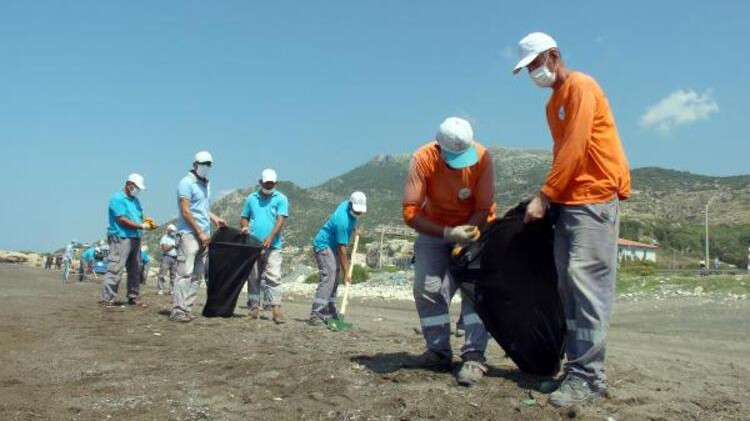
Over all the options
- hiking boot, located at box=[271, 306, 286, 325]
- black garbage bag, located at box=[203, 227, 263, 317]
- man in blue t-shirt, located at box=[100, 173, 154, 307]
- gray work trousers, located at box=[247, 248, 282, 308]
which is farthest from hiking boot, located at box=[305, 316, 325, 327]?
man in blue t-shirt, located at box=[100, 173, 154, 307]

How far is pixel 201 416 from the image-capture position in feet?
13.3

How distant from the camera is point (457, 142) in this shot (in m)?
4.73

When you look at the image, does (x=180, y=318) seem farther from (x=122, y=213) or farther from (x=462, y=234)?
(x=462, y=234)

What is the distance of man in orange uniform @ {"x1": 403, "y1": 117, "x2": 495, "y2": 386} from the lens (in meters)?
4.81

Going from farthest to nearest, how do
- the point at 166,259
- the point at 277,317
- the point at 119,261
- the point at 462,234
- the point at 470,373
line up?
the point at 166,259 < the point at 119,261 < the point at 277,317 < the point at 462,234 < the point at 470,373

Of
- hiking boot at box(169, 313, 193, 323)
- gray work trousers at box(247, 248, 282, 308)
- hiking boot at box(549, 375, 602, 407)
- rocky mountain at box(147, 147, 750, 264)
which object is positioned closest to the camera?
hiking boot at box(549, 375, 602, 407)

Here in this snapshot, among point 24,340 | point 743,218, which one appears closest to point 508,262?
point 24,340

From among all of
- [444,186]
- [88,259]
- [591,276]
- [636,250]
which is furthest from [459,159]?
[636,250]

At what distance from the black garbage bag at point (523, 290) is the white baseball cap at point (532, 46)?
92 cm

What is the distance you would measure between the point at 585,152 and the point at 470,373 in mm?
1584

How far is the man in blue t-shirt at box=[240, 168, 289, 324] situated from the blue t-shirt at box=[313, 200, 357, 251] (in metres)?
0.59

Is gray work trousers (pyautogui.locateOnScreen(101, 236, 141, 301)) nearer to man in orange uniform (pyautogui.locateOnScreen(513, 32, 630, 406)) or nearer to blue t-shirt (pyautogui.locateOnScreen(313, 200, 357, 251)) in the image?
blue t-shirt (pyautogui.locateOnScreen(313, 200, 357, 251))

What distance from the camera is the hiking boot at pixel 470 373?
14.9 feet

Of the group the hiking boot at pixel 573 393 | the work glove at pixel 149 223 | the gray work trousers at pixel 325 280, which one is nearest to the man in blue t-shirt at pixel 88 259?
the work glove at pixel 149 223
